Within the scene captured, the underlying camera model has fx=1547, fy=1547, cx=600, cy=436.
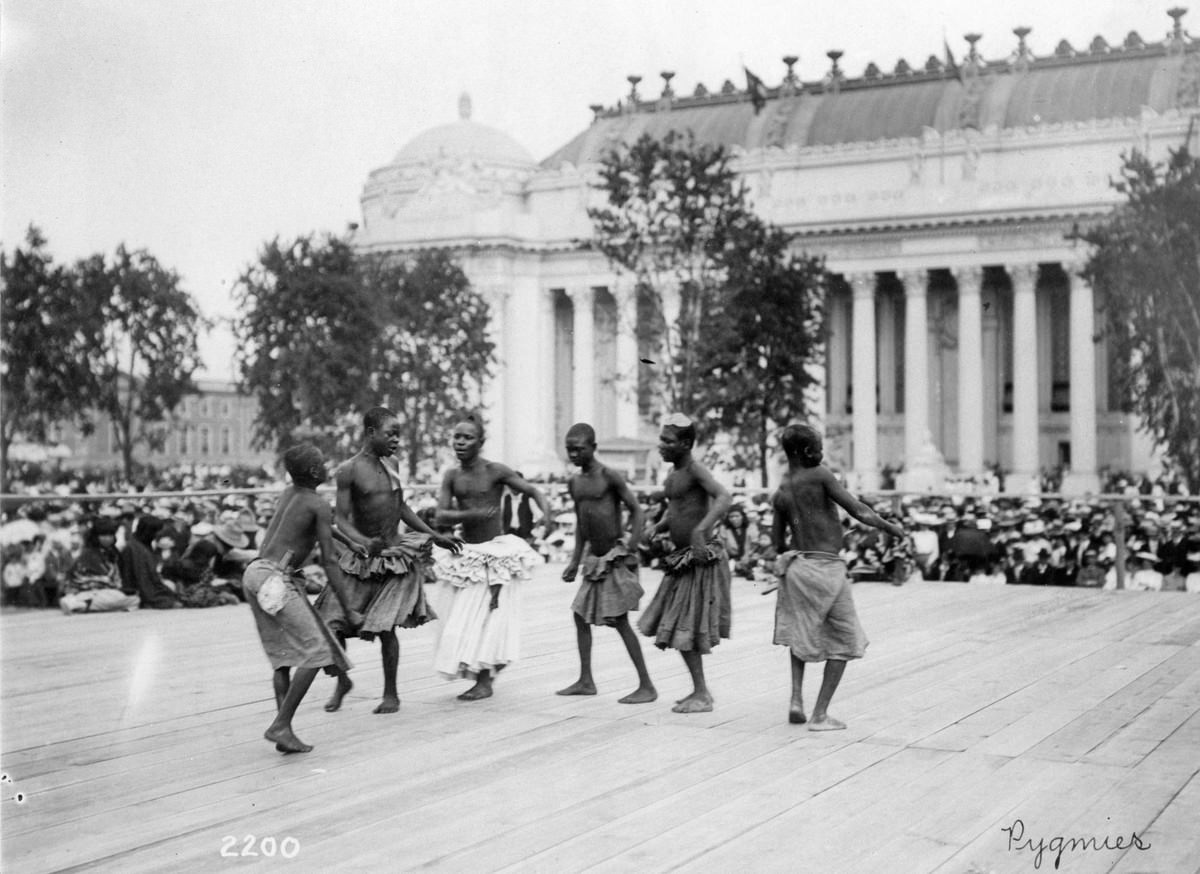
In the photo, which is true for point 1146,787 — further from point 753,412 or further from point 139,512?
point 753,412

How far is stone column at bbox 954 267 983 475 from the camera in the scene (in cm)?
5794

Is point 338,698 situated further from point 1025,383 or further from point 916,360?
point 916,360

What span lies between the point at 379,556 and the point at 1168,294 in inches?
930

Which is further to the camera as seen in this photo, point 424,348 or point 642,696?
point 424,348

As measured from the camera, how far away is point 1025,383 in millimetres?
57969

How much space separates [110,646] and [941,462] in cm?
4512

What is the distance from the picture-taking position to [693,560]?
10.2 metres

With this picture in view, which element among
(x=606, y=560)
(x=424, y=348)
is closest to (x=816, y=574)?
(x=606, y=560)

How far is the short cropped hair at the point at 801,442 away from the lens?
9.47 metres

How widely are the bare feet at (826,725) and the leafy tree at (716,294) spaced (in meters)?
26.9

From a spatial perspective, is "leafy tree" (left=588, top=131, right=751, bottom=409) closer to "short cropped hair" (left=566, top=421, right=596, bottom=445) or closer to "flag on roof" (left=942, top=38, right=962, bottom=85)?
"short cropped hair" (left=566, top=421, right=596, bottom=445)

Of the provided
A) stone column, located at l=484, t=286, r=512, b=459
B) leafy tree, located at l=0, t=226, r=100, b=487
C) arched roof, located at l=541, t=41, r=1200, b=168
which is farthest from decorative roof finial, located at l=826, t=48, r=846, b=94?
leafy tree, located at l=0, t=226, r=100, b=487

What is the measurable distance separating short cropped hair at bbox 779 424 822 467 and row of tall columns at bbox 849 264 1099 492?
46459 millimetres

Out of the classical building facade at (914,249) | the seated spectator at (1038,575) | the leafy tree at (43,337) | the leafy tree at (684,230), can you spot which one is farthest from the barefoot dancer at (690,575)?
the classical building facade at (914,249)
